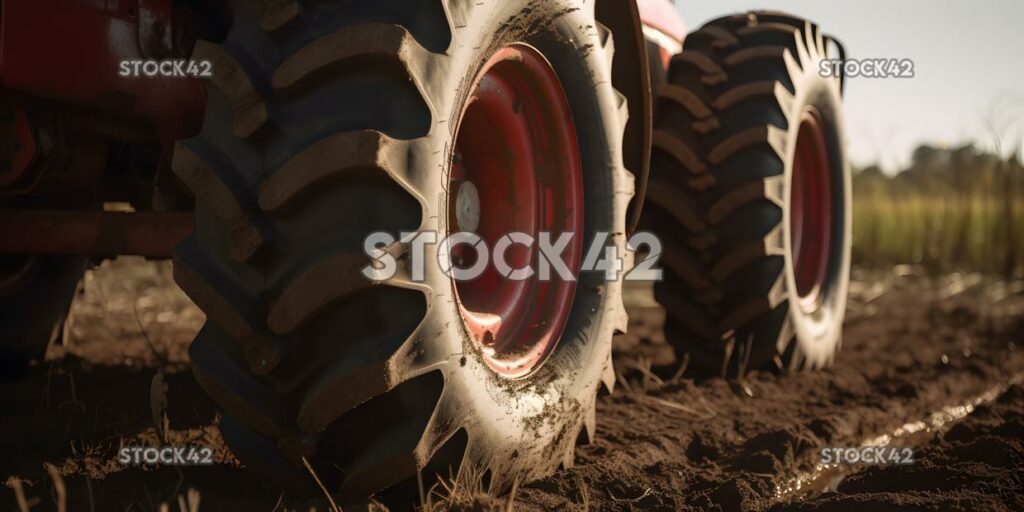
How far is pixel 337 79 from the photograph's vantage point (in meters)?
1.80

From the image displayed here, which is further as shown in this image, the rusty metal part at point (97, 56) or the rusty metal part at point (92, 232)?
the rusty metal part at point (92, 232)

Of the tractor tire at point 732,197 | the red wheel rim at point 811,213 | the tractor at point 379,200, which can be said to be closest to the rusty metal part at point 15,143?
the tractor at point 379,200

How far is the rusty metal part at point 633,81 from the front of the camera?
2.86 metres

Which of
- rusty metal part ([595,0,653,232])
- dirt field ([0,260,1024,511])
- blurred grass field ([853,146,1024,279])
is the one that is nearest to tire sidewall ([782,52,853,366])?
dirt field ([0,260,1024,511])

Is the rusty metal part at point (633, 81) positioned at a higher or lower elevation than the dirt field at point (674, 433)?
higher

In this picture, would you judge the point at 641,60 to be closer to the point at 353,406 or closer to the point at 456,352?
→ the point at 456,352

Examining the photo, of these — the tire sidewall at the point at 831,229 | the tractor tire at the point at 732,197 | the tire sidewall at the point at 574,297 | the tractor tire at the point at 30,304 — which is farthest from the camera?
the tire sidewall at the point at 831,229

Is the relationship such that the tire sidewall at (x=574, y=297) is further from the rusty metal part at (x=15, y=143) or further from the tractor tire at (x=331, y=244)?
the rusty metal part at (x=15, y=143)

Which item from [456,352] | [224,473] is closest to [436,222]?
[456,352]

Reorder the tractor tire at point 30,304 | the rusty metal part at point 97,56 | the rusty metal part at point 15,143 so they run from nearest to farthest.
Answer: the rusty metal part at point 97,56 < the rusty metal part at point 15,143 < the tractor tire at point 30,304

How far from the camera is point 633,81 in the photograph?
2.89 meters

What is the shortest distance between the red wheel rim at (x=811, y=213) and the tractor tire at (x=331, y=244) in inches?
116

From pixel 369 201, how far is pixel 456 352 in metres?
0.36

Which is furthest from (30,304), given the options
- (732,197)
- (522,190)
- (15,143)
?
(732,197)
